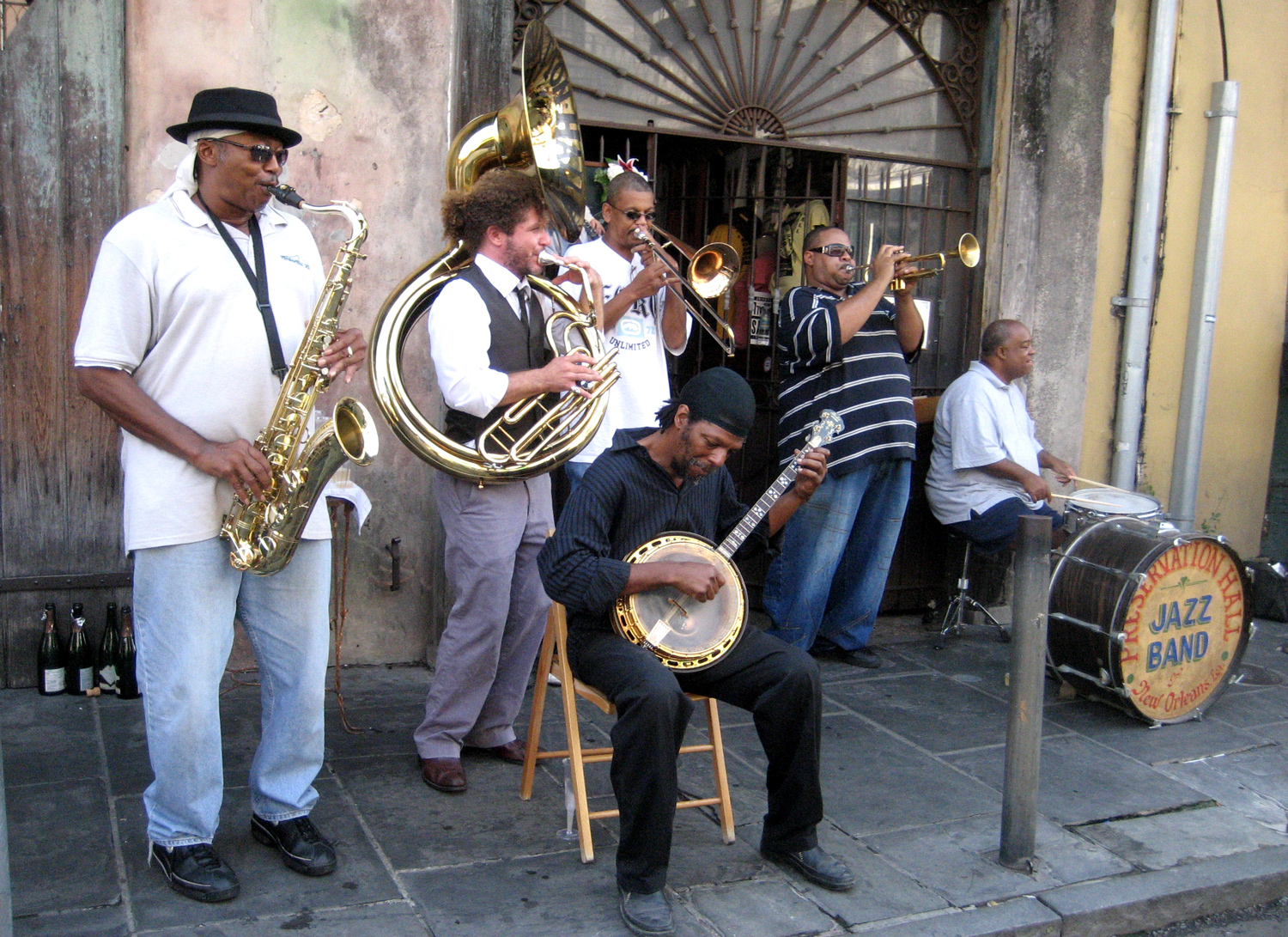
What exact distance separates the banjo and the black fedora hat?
1.45m

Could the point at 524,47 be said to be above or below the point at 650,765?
above

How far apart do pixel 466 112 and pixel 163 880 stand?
3.13 metres

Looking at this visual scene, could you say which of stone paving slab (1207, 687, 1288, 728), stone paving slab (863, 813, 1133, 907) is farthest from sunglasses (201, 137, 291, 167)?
stone paving slab (1207, 687, 1288, 728)

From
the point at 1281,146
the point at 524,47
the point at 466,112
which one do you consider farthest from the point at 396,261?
the point at 1281,146

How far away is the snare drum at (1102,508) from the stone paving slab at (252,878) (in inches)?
125

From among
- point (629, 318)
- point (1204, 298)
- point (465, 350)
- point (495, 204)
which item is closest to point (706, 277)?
point (629, 318)

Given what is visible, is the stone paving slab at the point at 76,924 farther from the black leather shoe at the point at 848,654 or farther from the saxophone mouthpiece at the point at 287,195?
the black leather shoe at the point at 848,654

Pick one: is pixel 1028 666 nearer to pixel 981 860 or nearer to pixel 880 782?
pixel 981 860

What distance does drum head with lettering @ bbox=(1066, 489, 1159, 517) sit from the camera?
16.0ft

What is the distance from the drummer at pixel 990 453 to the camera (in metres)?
5.43

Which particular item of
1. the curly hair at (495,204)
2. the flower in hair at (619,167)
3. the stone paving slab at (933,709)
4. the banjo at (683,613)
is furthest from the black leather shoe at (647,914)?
the flower in hair at (619,167)

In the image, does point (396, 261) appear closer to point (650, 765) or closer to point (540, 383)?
point (540, 383)

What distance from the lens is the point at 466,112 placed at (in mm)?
4766

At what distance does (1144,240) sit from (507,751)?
4.53m
